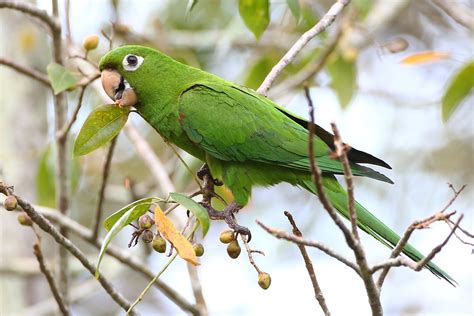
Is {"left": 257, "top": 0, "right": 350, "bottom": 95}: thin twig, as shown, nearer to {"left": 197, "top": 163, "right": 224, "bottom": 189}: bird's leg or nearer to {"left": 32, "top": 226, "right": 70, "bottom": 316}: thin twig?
{"left": 197, "top": 163, "right": 224, "bottom": 189}: bird's leg

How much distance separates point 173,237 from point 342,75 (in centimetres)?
229

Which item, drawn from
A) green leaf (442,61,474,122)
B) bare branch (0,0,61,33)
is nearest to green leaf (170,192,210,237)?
bare branch (0,0,61,33)

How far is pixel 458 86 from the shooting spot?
3342 millimetres

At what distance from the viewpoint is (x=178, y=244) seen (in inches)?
76.2

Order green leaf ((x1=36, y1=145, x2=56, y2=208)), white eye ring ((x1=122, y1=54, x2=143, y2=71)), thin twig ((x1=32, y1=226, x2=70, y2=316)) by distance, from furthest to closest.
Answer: green leaf ((x1=36, y1=145, x2=56, y2=208)) < white eye ring ((x1=122, y1=54, x2=143, y2=71)) < thin twig ((x1=32, y1=226, x2=70, y2=316))

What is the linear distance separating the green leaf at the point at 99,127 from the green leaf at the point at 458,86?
1.60m

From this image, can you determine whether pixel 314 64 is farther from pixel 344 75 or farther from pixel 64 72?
pixel 64 72

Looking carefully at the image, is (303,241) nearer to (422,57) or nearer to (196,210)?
(196,210)

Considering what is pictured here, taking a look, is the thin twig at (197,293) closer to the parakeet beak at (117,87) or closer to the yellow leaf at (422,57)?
the parakeet beak at (117,87)

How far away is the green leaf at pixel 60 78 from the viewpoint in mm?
2726

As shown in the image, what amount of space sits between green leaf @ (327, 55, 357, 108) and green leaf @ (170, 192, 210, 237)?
2119 mm

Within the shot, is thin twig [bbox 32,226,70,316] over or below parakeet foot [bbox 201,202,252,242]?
below

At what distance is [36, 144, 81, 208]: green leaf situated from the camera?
3.58 meters

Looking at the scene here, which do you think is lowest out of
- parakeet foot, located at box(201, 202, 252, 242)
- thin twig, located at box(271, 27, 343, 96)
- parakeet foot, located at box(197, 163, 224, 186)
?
parakeet foot, located at box(201, 202, 252, 242)
